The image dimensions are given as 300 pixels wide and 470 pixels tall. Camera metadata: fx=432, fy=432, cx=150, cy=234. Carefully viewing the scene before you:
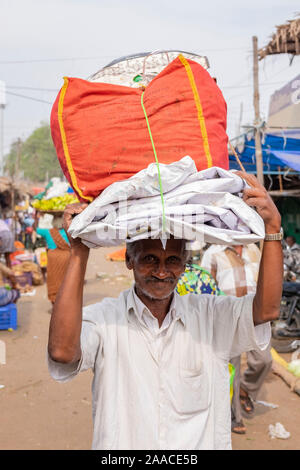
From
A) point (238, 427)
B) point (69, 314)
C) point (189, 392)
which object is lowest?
point (238, 427)

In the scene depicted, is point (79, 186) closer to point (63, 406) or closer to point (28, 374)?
point (63, 406)

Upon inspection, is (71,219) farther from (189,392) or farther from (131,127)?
(189,392)

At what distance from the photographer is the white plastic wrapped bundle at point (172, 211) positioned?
1.39m

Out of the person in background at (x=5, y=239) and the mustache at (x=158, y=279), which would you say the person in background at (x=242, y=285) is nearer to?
the mustache at (x=158, y=279)

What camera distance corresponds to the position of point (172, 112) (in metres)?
1.61

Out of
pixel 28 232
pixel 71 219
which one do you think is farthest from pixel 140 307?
pixel 28 232

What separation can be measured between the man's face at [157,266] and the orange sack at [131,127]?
10.9 inches

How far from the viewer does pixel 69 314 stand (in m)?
1.47

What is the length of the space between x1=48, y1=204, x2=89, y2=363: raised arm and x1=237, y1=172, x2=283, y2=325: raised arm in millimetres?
628

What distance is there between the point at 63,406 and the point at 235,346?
3.19 m

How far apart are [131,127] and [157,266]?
0.53 m

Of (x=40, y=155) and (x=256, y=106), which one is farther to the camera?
(x=40, y=155)

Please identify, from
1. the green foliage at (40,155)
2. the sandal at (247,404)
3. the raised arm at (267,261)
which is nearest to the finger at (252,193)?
the raised arm at (267,261)
